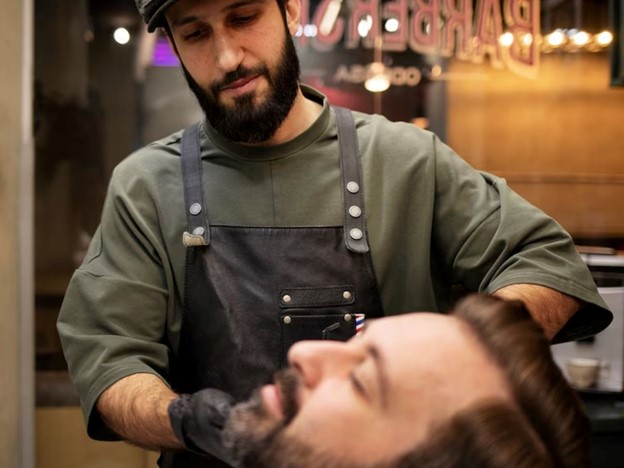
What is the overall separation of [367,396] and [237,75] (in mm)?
909

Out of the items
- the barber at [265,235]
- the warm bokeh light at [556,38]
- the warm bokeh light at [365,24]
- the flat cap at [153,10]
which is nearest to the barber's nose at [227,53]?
the barber at [265,235]

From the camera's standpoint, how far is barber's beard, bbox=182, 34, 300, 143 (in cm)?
187

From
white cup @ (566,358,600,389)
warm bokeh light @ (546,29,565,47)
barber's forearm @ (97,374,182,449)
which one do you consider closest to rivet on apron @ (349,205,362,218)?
barber's forearm @ (97,374,182,449)

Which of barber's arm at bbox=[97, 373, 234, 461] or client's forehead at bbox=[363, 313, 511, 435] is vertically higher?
client's forehead at bbox=[363, 313, 511, 435]

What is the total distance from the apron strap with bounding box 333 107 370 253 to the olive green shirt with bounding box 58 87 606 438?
0.06 ft

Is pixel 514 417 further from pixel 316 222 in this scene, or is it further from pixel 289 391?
pixel 316 222

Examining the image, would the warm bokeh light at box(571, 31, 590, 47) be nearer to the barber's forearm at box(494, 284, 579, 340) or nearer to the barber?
the barber

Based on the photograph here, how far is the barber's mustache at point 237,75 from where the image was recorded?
6.11ft

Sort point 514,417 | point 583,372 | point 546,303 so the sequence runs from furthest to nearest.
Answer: point 583,372
point 546,303
point 514,417

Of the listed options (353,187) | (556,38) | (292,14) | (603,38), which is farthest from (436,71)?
(353,187)

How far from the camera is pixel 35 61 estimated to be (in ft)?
11.3

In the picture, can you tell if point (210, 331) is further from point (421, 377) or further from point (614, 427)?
point (614, 427)

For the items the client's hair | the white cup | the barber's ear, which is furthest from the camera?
the white cup

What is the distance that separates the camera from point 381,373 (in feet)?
4.06
